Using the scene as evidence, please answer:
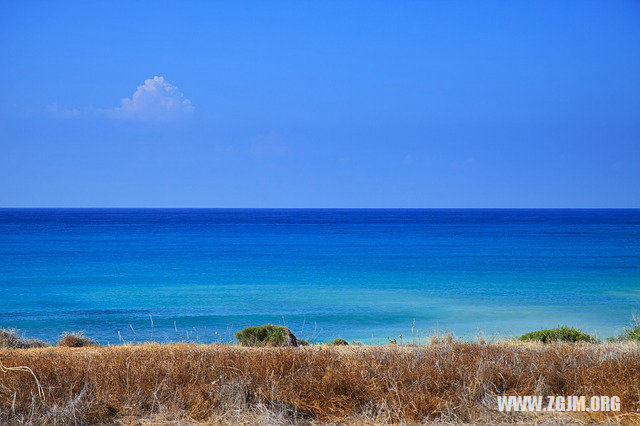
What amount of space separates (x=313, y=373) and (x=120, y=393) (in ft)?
8.00

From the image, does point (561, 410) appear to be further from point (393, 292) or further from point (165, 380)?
point (393, 292)

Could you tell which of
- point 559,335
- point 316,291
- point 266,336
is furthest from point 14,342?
point 316,291

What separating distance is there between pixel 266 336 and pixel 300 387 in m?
8.62

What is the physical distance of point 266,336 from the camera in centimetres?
1616

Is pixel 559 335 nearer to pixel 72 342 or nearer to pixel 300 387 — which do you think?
pixel 300 387

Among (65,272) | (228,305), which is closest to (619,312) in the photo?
(228,305)

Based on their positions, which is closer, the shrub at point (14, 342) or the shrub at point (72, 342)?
the shrub at point (14, 342)

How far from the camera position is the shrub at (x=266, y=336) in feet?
50.0

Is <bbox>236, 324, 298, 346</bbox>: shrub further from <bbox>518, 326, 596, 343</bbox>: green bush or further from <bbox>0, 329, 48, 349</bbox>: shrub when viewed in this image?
<bbox>518, 326, 596, 343</bbox>: green bush

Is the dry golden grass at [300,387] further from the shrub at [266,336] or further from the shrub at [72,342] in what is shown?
the shrub at [72,342]

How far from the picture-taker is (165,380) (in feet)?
25.3

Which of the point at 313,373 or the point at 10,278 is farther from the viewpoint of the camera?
the point at 10,278

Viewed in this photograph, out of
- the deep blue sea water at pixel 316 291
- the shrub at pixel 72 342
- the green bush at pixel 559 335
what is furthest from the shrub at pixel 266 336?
the green bush at pixel 559 335

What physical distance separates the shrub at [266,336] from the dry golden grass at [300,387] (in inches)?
250
